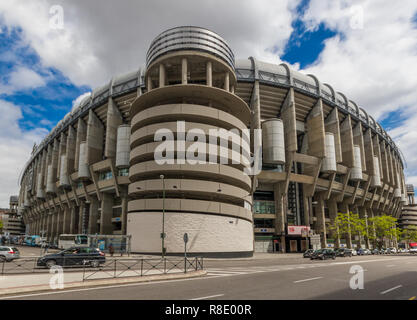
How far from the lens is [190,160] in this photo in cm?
4100

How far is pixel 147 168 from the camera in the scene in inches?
1666

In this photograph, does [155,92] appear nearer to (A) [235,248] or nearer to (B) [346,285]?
(A) [235,248]

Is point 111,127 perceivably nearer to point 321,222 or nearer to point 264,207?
point 264,207

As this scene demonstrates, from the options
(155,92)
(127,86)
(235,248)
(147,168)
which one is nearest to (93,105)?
(127,86)

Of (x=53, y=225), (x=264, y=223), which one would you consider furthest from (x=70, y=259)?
(x=53, y=225)

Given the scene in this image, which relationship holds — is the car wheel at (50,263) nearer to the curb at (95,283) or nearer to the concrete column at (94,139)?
the curb at (95,283)

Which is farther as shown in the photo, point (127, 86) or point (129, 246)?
point (127, 86)

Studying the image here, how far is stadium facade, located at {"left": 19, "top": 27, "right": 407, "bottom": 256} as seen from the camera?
41125 mm

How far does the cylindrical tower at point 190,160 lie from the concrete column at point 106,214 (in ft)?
68.2

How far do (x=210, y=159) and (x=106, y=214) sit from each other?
110 feet

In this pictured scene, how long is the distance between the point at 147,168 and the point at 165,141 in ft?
15.7

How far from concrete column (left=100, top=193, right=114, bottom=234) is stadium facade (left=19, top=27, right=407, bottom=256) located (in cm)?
23

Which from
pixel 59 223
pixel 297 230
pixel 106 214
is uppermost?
pixel 106 214
